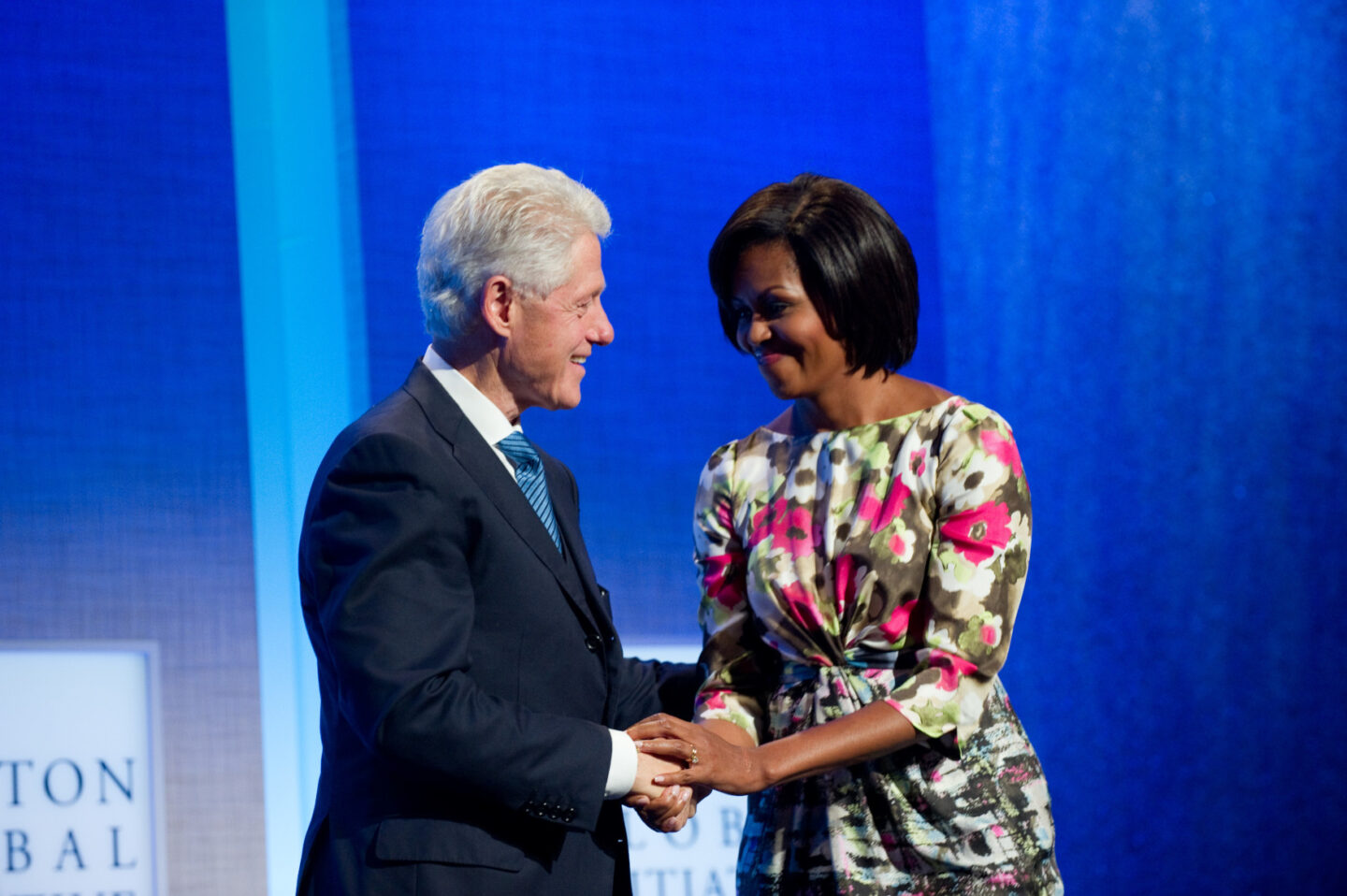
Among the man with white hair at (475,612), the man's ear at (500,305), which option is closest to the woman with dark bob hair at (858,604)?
the man with white hair at (475,612)

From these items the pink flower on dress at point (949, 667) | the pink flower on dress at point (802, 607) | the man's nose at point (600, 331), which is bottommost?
the pink flower on dress at point (949, 667)

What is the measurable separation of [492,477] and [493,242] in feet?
1.10

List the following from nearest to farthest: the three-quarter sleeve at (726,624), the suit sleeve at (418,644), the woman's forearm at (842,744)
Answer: the suit sleeve at (418,644)
the woman's forearm at (842,744)
the three-quarter sleeve at (726,624)

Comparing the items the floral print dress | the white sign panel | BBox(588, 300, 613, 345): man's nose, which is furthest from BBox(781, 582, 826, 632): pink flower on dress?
the white sign panel

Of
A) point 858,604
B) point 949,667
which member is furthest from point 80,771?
point 949,667

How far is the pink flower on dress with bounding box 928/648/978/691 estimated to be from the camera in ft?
5.71

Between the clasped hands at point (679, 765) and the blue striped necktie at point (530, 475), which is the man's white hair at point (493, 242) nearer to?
the blue striped necktie at point (530, 475)

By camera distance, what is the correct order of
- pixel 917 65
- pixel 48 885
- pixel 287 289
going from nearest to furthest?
pixel 48 885, pixel 287 289, pixel 917 65

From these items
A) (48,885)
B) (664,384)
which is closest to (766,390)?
(664,384)

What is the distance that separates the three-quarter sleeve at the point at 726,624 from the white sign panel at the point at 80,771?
47.6 inches

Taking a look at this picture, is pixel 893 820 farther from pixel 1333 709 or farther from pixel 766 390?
pixel 1333 709

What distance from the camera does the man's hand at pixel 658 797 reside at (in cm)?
177

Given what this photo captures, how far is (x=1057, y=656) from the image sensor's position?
11.1ft

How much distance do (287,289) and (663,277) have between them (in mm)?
801
